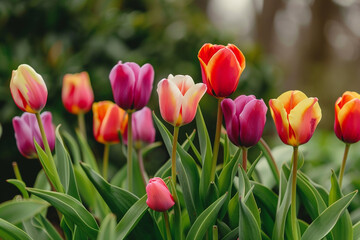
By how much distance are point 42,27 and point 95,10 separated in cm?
46

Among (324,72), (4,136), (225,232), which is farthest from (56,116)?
(324,72)

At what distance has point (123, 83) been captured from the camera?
3.39ft

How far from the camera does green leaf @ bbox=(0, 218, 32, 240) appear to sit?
0.92 meters

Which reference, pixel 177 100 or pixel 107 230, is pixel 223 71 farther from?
pixel 107 230

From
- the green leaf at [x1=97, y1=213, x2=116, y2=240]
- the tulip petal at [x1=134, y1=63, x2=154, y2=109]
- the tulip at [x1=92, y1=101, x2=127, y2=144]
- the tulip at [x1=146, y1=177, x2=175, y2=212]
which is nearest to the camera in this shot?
the green leaf at [x1=97, y1=213, x2=116, y2=240]

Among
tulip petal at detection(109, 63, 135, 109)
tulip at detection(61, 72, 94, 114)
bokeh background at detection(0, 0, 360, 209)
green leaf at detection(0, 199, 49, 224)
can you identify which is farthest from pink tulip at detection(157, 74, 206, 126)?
bokeh background at detection(0, 0, 360, 209)

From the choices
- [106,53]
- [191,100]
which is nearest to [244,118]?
[191,100]

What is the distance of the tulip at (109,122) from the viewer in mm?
1250

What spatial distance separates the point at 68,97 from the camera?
1.40 m

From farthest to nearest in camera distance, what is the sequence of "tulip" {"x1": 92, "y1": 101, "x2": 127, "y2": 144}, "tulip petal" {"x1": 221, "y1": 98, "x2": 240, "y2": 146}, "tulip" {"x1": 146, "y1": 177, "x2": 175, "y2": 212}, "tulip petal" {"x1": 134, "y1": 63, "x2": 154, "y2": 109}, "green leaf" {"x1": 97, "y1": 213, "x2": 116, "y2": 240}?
"tulip" {"x1": 92, "y1": 101, "x2": 127, "y2": 144}
"tulip petal" {"x1": 134, "y1": 63, "x2": 154, "y2": 109}
"tulip petal" {"x1": 221, "y1": 98, "x2": 240, "y2": 146}
"tulip" {"x1": 146, "y1": 177, "x2": 175, "y2": 212}
"green leaf" {"x1": 97, "y1": 213, "x2": 116, "y2": 240}

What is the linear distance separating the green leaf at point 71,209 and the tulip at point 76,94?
533mm

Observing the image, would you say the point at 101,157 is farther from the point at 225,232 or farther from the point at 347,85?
the point at 347,85

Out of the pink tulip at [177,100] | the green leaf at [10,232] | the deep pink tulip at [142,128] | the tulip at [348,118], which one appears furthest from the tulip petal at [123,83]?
the tulip at [348,118]

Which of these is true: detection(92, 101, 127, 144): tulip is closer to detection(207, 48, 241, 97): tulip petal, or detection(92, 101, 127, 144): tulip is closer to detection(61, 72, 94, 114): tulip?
detection(61, 72, 94, 114): tulip
